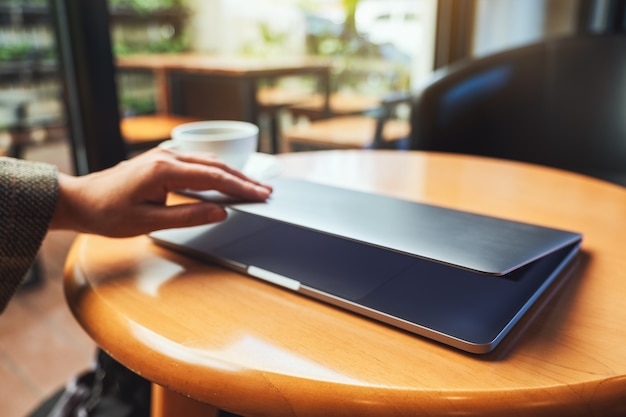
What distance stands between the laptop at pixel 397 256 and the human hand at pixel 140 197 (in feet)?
0.09

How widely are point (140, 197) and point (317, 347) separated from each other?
0.23m

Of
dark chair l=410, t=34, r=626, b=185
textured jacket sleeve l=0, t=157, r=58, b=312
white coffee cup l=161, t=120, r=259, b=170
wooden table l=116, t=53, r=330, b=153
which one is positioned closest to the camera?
textured jacket sleeve l=0, t=157, r=58, b=312

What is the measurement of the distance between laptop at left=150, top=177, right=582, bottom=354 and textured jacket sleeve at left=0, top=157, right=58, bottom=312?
0.41ft

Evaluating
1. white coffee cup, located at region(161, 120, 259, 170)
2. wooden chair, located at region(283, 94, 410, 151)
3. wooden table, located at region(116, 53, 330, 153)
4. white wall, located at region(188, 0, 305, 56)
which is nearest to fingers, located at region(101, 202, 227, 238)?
white coffee cup, located at region(161, 120, 259, 170)

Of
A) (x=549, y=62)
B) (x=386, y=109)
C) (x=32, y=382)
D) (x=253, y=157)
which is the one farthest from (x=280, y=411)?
(x=386, y=109)

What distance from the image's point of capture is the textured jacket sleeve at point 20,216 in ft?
1.57

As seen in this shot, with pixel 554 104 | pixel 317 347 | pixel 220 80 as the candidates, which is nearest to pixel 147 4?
pixel 220 80

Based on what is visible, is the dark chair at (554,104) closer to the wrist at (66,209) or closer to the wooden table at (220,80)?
the wooden table at (220,80)

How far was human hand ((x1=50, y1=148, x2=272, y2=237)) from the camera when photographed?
503 millimetres

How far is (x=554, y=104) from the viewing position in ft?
5.55

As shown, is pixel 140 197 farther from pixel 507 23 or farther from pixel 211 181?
pixel 507 23

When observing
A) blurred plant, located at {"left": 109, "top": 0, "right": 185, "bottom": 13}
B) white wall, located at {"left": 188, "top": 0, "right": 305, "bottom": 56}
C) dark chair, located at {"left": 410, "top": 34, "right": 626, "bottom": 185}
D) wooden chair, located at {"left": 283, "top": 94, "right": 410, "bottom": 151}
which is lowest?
wooden chair, located at {"left": 283, "top": 94, "right": 410, "bottom": 151}

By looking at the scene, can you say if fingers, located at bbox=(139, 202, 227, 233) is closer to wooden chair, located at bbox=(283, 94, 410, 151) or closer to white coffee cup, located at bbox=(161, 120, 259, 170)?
white coffee cup, located at bbox=(161, 120, 259, 170)

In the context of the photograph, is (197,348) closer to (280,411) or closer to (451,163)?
(280,411)
